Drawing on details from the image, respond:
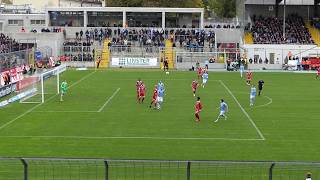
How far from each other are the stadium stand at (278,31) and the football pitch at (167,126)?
29.3 m

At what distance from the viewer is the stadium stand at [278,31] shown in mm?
75375

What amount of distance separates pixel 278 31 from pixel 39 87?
45.9m

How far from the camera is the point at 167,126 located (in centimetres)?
2895

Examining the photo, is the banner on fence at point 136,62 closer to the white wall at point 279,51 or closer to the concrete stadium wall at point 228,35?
the white wall at point 279,51

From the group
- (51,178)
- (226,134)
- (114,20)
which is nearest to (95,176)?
(51,178)

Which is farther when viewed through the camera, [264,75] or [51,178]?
[264,75]

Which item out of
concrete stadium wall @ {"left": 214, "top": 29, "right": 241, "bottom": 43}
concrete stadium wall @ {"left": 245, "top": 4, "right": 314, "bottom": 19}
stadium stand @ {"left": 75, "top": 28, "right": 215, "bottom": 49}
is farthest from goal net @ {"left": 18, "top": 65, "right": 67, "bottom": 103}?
concrete stadium wall @ {"left": 245, "top": 4, "right": 314, "bottom": 19}

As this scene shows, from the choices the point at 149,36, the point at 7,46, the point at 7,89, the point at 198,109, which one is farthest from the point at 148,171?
the point at 149,36

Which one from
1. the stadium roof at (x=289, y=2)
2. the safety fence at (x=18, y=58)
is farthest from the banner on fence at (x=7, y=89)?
the stadium roof at (x=289, y=2)

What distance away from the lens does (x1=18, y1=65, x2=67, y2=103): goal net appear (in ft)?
129

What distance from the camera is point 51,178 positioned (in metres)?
17.8

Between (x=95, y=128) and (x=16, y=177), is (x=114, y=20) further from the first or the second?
(x=16, y=177)

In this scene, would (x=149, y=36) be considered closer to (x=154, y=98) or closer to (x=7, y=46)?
(x=7, y=46)

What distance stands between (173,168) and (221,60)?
52426mm
